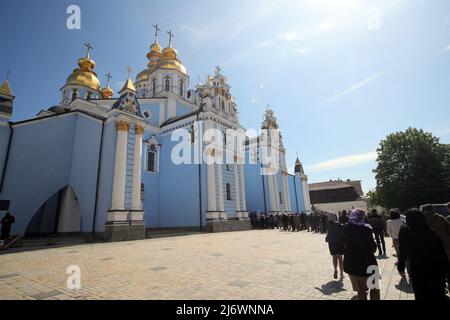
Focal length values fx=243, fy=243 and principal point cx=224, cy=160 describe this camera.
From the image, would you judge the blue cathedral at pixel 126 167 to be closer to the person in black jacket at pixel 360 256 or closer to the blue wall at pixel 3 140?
the blue wall at pixel 3 140

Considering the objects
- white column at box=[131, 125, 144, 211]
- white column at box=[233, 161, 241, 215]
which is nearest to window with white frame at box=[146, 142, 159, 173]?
white column at box=[131, 125, 144, 211]

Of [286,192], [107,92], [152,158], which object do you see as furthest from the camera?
[286,192]

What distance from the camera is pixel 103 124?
17.4 m

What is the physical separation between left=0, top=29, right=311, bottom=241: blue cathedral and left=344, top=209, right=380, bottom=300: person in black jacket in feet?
44.2

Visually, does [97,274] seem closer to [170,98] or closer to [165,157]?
[165,157]

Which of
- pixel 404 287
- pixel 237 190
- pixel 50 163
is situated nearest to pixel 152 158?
pixel 50 163

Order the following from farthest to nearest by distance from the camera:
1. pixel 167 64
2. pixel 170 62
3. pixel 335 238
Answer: pixel 170 62 < pixel 167 64 < pixel 335 238

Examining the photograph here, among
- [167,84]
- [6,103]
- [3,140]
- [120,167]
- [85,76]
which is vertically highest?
[85,76]

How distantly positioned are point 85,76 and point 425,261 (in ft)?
112

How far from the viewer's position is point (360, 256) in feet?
12.0

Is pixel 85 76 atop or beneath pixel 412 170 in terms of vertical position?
atop

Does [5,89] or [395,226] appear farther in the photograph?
[5,89]

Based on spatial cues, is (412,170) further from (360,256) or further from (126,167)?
(360,256)
